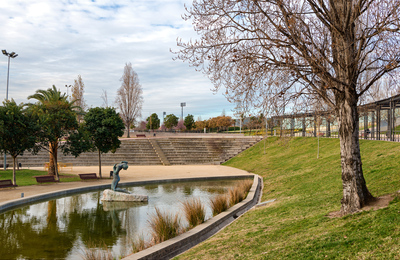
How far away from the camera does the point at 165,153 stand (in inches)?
1625

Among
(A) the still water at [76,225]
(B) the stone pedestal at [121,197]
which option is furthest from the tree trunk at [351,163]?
(B) the stone pedestal at [121,197]

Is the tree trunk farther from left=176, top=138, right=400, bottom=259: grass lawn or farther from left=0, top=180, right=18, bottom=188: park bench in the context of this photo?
left=0, top=180, right=18, bottom=188: park bench

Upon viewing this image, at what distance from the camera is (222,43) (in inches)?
326

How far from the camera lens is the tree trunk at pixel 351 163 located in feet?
24.6

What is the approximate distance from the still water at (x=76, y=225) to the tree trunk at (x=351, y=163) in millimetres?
5164

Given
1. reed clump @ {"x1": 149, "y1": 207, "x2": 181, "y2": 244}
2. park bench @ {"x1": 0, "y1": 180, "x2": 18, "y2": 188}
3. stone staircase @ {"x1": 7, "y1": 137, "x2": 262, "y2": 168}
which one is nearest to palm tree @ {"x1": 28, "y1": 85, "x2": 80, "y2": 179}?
park bench @ {"x1": 0, "y1": 180, "x2": 18, "y2": 188}

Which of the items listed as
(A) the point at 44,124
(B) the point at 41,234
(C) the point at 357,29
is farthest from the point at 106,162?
(C) the point at 357,29

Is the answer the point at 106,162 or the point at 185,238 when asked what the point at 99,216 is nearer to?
the point at 185,238

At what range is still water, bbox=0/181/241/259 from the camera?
8.55 metres

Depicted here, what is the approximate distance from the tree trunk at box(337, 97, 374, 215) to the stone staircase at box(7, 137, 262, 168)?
31163mm

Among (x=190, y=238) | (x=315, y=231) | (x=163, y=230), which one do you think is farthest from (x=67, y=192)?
(x=315, y=231)

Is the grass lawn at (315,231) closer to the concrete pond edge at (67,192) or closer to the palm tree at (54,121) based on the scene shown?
the concrete pond edge at (67,192)

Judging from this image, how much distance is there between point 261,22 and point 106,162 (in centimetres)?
3211

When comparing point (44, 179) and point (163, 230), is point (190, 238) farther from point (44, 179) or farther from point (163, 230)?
point (44, 179)
